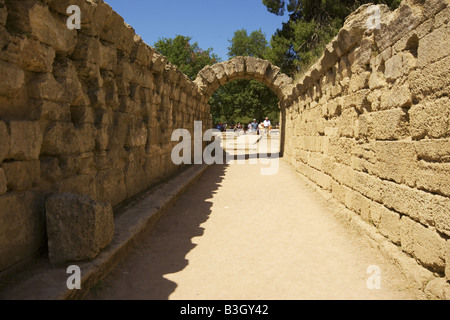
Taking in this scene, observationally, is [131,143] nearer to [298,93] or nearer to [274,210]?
[274,210]

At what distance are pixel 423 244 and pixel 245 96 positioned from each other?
30.5 m

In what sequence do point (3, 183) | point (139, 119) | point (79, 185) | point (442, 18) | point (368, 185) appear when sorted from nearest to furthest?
1. point (3, 183)
2. point (442, 18)
3. point (79, 185)
4. point (368, 185)
5. point (139, 119)

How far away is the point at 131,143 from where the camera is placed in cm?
535

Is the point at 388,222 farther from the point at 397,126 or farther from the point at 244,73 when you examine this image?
the point at 244,73

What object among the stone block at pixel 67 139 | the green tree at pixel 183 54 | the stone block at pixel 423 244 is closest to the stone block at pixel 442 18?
the stone block at pixel 423 244

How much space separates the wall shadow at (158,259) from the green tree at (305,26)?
1172cm

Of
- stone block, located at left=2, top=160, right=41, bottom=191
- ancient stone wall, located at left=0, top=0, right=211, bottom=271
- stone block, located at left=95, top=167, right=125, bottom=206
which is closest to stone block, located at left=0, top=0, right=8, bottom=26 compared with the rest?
ancient stone wall, located at left=0, top=0, right=211, bottom=271

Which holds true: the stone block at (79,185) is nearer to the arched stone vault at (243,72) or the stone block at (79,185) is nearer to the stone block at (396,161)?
the stone block at (396,161)

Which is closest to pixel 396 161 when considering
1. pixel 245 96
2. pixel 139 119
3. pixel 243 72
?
pixel 139 119

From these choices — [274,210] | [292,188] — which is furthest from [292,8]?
[274,210]

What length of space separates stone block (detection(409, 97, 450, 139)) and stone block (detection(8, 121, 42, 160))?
342 cm

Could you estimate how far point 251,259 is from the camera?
387 cm

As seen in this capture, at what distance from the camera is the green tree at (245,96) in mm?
31125
